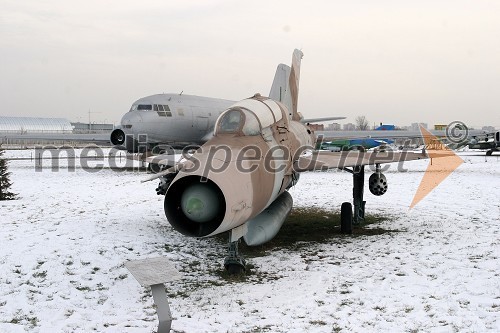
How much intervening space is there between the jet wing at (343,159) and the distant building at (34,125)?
103 m

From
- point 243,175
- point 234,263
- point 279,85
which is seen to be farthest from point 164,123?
point 243,175

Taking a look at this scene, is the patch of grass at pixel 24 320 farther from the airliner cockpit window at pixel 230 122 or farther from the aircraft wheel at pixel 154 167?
the aircraft wheel at pixel 154 167

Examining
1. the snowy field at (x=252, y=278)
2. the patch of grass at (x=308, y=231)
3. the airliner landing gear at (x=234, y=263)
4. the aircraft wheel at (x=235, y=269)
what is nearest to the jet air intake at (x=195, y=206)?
the snowy field at (x=252, y=278)

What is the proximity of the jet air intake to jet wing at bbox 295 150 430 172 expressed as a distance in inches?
151

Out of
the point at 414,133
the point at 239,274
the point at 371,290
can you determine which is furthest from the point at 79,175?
the point at 414,133

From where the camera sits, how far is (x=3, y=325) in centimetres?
605

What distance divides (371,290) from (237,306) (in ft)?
7.27

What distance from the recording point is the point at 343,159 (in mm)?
11938

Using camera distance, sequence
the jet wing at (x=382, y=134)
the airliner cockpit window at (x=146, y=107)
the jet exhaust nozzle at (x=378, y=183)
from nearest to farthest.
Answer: the jet exhaust nozzle at (x=378, y=183)
the airliner cockpit window at (x=146, y=107)
the jet wing at (x=382, y=134)

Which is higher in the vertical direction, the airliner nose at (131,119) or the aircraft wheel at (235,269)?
the airliner nose at (131,119)

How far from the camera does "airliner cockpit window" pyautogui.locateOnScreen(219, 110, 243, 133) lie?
8.37 m

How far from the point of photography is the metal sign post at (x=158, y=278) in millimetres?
5410

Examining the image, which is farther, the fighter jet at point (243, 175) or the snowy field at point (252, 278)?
the fighter jet at point (243, 175)

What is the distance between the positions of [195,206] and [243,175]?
3.63 feet
